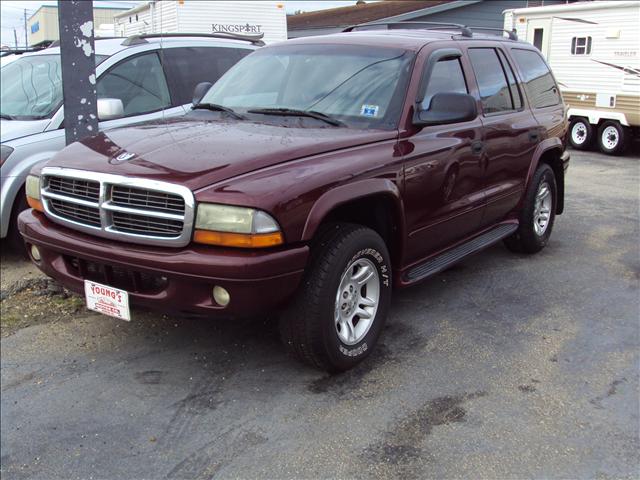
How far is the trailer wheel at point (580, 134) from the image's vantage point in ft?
45.3

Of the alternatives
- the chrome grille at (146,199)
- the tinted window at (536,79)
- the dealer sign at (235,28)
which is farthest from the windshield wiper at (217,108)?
the dealer sign at (235,28)

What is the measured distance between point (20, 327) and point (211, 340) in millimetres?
1377

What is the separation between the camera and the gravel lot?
2967 mm

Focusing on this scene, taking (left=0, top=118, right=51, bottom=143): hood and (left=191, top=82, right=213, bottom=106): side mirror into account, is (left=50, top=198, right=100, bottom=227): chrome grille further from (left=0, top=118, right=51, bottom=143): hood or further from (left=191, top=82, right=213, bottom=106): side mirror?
(left=0, top=118, right=51, bottom=143): hood

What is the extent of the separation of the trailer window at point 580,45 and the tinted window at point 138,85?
10.2 m

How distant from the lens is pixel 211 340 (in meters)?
4.15

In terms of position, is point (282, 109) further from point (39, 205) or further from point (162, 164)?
point (39, 205)

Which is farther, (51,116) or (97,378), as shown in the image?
(51,116)

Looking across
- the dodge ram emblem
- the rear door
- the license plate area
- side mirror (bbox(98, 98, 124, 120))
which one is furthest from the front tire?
side mirror (bbox(98, 98, 124, 120))

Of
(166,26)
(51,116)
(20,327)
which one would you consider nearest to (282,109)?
(20,327)

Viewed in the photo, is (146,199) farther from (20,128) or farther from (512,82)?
(512,82)

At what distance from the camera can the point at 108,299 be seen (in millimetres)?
3457

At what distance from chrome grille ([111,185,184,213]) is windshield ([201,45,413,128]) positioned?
4.27 feet

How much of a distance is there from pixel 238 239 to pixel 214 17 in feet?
38.3
